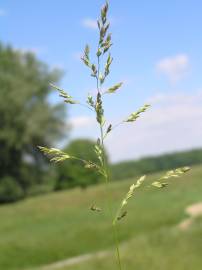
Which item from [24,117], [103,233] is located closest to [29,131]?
[24,117]

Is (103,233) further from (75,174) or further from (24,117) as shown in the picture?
(75,174)

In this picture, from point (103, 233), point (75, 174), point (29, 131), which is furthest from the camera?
point (75, 174)

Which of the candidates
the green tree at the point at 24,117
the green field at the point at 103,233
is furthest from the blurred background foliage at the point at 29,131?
the green field at the point at 103,233

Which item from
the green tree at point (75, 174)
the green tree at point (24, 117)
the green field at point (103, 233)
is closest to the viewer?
the green field at point (103, 233)

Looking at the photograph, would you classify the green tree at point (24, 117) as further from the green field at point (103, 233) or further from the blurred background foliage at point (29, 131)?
the green field at point (103, 233)

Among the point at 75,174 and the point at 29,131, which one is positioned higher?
the point at 29,131

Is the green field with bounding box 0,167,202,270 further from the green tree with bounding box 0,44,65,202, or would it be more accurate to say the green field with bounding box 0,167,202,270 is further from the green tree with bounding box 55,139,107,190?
the green tree with bounding box 55,139,107,190

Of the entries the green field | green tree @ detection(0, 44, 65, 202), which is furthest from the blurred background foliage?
the green field
